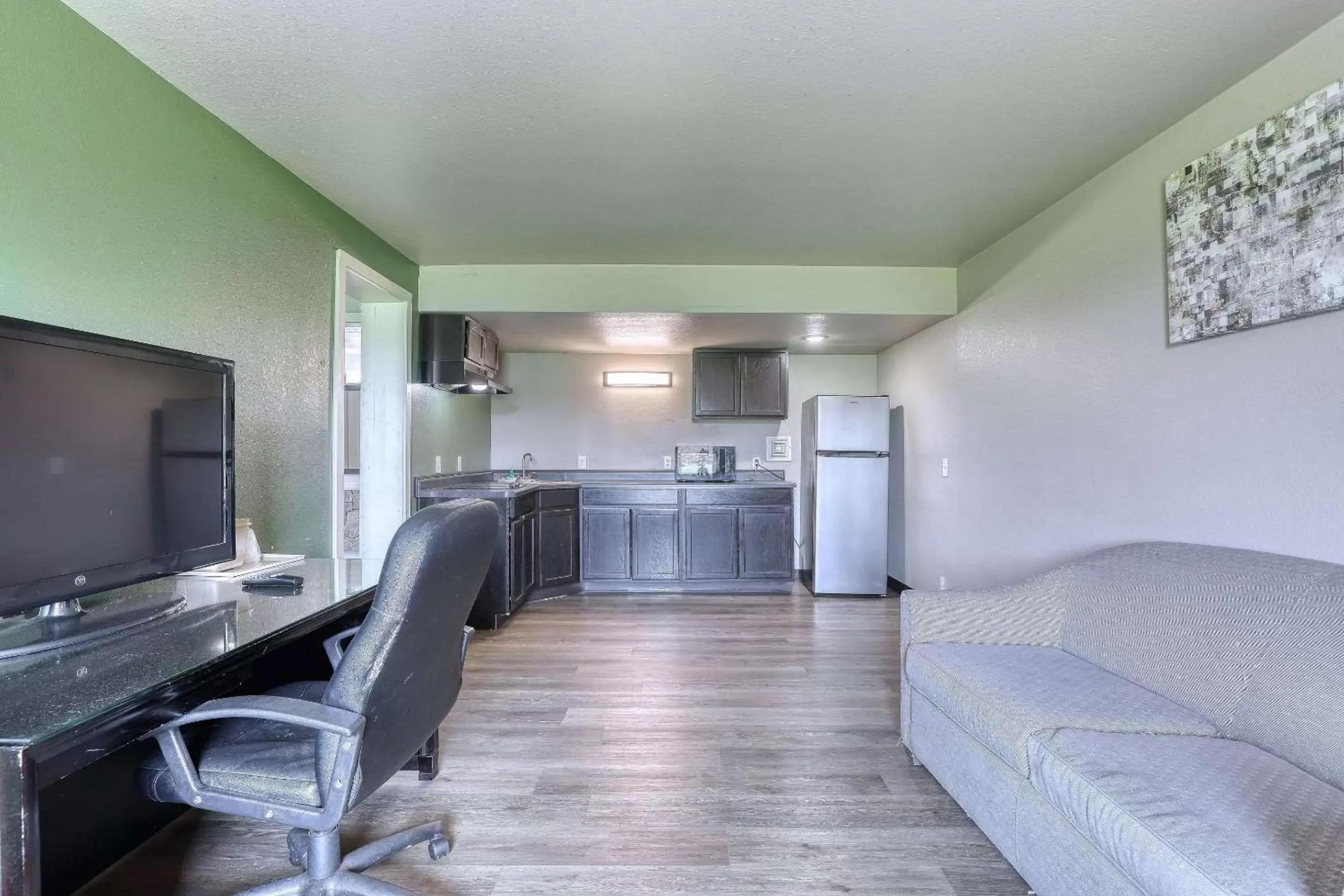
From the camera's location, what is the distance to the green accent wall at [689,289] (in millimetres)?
4055

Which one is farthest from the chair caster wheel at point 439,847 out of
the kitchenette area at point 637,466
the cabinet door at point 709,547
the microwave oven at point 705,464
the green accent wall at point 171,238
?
the microwave oven at point 705,464

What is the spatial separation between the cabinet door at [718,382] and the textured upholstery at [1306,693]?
4.14m

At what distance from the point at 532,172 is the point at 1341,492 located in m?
2.95

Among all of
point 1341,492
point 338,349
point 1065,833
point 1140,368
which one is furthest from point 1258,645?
point 338,349

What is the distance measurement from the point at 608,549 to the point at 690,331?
1.92 m

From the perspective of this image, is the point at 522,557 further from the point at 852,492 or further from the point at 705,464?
the point at 852,492

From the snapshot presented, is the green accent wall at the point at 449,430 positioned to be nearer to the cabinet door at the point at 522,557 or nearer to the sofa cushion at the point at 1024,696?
the cabinet door at the point at 522,557

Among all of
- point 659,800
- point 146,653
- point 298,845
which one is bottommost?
point 659,800

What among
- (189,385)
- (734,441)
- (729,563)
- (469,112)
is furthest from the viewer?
(734,441)

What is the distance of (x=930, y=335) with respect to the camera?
447cm

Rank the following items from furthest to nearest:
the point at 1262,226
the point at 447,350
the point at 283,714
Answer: the point at 447,350, the point at 1262,226, the point at 283,714

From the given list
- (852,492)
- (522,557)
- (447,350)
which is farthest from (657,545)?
(447,350)

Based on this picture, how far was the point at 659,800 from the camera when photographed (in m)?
2.02

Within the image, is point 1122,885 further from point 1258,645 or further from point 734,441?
point 734,441
